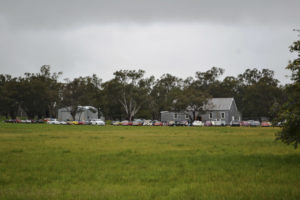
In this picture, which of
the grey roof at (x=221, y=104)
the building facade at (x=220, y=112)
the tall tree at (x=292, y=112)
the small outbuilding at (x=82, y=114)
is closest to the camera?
the tall tree at (x=292, y=112)

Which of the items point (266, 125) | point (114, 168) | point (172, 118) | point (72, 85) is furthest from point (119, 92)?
point (114, 168)

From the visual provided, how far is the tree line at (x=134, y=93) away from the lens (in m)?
98.7

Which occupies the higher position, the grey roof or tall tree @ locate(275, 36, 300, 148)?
the grey roof

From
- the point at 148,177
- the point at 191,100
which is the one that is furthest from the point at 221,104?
the point at 148,177

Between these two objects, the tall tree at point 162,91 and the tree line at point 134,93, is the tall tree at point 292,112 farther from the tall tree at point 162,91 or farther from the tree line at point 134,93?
the tall tree at point 162,91

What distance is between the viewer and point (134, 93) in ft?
324

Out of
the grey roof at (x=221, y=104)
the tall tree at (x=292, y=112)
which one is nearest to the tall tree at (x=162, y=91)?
the grey roof at (x=221, y=104)

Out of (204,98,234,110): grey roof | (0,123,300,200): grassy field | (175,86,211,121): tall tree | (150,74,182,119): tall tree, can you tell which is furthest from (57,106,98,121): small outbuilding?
(0,123,300,200): grassy field

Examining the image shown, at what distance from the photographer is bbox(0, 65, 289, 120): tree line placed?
3885 inches

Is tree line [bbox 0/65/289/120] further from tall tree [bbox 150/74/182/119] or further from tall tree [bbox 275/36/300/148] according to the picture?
tall tree [bbox 275/36/300/148]

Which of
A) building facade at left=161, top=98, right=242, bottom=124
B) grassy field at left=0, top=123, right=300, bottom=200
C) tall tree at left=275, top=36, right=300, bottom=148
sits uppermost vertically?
building facade at left=161, top=98, right=242, bottom=124

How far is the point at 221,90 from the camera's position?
12731cm

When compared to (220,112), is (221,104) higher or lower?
higher

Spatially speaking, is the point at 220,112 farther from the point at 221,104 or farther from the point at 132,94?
the point at 132,94
